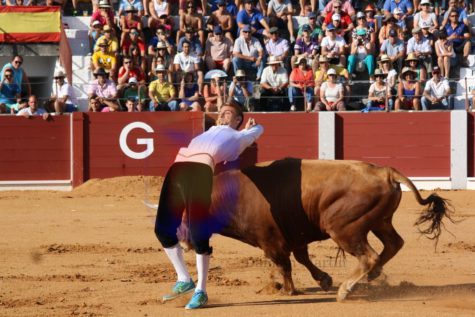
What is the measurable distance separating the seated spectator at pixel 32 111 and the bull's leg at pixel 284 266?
30.6ft

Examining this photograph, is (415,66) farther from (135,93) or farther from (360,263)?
(360,263)

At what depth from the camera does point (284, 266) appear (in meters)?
7.59

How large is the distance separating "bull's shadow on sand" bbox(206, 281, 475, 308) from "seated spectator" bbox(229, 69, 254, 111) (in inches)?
333

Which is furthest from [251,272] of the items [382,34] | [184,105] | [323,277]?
[382,34]

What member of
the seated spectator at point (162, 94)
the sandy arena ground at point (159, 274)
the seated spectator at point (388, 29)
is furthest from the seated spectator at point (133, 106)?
the seated spectator at point (388, 29)

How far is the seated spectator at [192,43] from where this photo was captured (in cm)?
1714

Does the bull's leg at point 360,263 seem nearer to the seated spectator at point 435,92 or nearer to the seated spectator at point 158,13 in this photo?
the seated spectator at point 435,92

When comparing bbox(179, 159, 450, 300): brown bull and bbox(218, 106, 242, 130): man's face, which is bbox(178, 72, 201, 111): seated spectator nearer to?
bbox(179, 159, 450, 300): brown bull

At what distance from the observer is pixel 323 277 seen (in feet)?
25.7

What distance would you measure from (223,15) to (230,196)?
10.9 meters

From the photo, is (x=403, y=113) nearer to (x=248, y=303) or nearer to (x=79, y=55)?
(x=79, y=55)

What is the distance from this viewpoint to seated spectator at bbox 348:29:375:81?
17.3 metres

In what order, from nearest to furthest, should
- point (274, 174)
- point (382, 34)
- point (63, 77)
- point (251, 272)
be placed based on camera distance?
point (274, 174) → point (251, 272) → point (63, 77) → point (382, 34)

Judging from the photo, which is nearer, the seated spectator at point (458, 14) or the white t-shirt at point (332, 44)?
the white t-shirt at point (332, 44)
